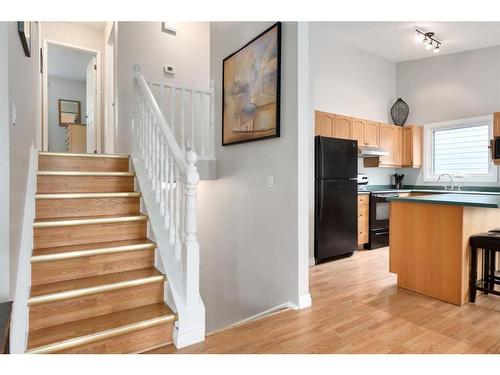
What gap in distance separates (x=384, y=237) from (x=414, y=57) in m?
3.40

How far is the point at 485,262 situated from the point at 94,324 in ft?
10.3

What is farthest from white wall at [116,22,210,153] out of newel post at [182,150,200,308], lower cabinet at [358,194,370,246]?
lower cabinet at [358,194,370,246]

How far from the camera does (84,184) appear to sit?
116 inches

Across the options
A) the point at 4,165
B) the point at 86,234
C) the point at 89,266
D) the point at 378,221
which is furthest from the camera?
the point at 378,221

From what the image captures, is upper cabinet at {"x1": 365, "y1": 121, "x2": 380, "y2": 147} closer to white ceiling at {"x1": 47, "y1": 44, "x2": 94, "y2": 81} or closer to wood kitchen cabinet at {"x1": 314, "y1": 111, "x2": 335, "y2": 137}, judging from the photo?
wood kitchen cabinet at {"x1": 314, "y1": 111, "x2": 335, "y2": 137}

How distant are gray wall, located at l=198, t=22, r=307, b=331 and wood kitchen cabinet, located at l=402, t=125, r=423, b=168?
373 cm

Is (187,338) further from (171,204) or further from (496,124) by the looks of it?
(496,124)

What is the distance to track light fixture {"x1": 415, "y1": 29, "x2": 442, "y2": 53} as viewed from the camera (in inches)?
183

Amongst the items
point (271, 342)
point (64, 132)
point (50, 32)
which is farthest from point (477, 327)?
point (64, 132)

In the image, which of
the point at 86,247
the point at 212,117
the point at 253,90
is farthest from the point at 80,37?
the point at 86,247

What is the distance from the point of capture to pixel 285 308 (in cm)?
254

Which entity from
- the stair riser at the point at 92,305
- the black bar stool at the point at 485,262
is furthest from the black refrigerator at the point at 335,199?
the stair riser at the point at 92,305

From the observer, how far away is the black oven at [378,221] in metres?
4.72

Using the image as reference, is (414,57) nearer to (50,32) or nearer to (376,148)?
(376,148)
